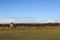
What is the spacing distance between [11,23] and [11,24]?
523mm

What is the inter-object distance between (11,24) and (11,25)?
0.44 meters

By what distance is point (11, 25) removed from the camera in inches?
1789

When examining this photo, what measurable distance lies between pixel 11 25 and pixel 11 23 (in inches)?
38.0

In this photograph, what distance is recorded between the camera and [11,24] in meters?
45.8

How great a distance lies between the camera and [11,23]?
152 feet
